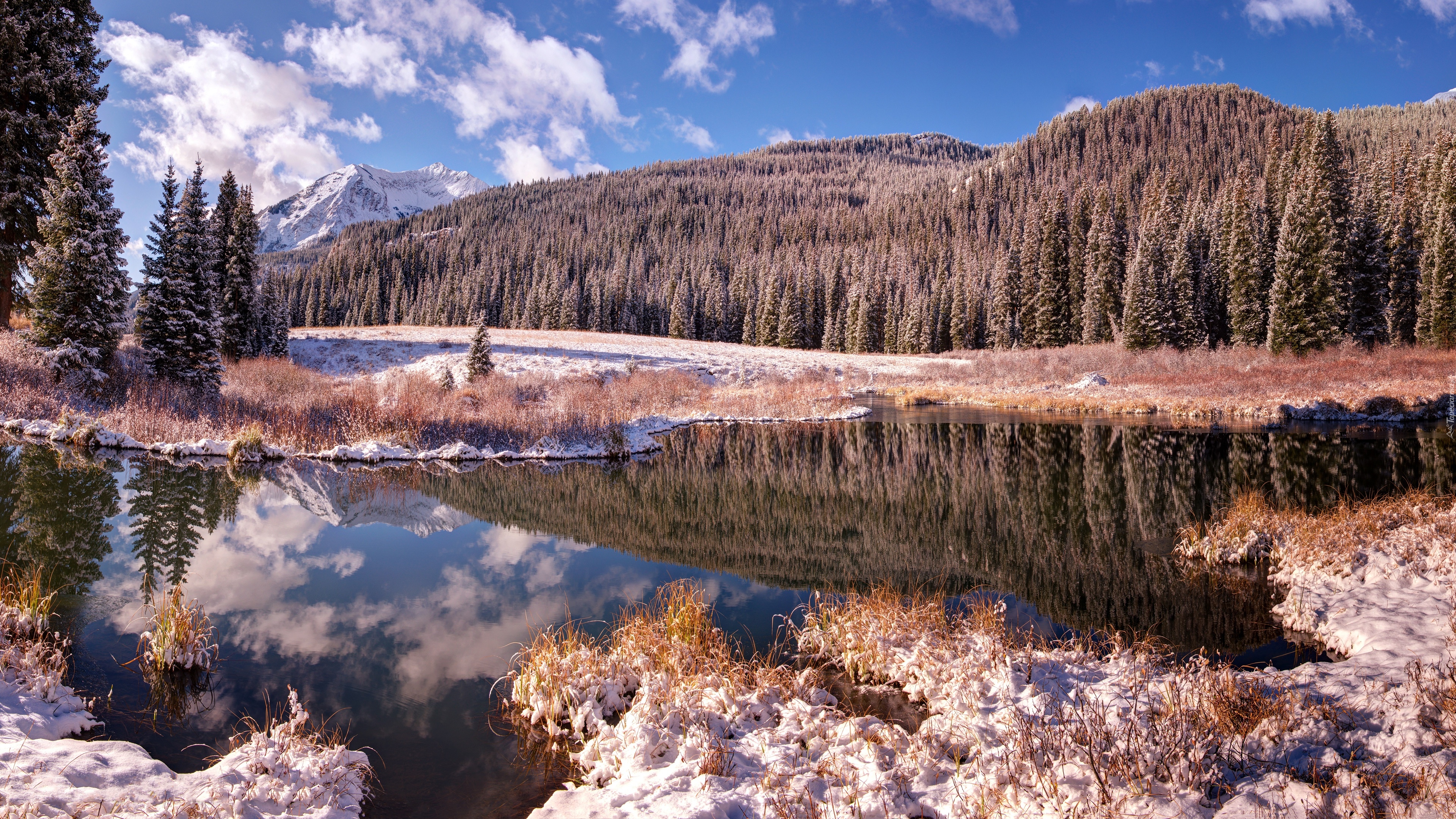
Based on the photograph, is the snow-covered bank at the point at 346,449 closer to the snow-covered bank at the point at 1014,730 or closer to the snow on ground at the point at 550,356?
the snow-covered bank at the point at 1014,730

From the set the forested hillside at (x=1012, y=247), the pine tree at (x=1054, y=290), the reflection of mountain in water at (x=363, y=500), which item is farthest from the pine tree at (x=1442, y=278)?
the reflection of mountain in water at (x=363, y=500)

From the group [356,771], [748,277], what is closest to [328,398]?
[356,771]

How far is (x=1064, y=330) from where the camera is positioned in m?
62.3

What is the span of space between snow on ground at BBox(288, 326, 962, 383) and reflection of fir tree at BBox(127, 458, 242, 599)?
717 inches

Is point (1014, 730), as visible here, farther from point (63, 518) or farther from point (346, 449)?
point (346, 449)

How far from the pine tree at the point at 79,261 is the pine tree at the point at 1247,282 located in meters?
62.8

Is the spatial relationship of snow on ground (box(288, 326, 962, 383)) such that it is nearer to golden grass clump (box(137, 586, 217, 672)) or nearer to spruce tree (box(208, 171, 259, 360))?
spruce tree (box(208, 171, 259, 360))

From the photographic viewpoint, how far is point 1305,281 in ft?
135

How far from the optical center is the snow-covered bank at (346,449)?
18672mm

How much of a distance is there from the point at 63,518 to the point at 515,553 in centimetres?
819

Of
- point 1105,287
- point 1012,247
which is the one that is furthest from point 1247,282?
point 1012,247

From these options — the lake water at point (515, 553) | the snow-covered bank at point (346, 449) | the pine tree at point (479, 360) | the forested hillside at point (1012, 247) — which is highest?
the forested hillside at point (1012, 247)

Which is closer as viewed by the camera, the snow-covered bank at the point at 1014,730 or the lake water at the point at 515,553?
the snow-covered bank at the point at 1014,730

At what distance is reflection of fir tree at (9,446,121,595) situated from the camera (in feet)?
29.9
